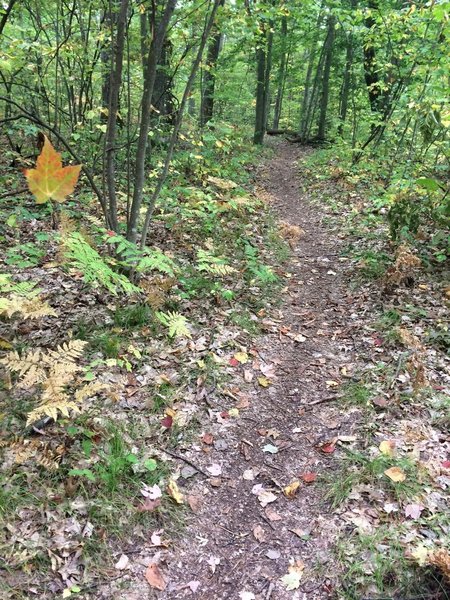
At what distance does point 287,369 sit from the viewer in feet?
16.1

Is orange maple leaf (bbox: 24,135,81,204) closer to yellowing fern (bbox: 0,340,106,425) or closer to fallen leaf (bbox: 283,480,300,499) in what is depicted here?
yellowing fern (bbox: 0,340,106,425)

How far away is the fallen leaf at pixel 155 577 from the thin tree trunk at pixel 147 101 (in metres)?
3.54

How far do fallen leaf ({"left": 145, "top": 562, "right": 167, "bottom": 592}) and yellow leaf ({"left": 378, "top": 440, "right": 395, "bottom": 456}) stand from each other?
2.02 meters

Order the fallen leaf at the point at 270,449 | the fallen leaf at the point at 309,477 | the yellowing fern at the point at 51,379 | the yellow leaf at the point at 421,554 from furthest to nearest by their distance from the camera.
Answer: the fallen leaf at the point at 270,449
the fallen leaf at the point at 309,477
the yellowing fern at the point at 51,379
the yellow leaf at the point at 421,554

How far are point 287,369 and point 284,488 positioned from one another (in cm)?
161

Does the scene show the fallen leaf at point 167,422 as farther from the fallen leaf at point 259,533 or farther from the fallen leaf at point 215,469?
the fallen leaf at point 259,533

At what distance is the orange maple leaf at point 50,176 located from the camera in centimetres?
160

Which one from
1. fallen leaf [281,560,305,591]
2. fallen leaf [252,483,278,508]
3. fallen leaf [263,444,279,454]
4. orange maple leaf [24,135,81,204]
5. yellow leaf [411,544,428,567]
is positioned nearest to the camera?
orange maple leaf [24,135,81,204]

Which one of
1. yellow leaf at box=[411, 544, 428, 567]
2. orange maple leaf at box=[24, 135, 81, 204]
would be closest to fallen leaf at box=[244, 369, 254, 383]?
yellow leaf at box=[411, 544, 428, 567]

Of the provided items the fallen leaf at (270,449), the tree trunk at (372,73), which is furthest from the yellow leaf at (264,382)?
the tree trunk at (372,73)

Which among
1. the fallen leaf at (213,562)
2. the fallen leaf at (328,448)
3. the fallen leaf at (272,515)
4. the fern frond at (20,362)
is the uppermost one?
the fern frond at (20,362)

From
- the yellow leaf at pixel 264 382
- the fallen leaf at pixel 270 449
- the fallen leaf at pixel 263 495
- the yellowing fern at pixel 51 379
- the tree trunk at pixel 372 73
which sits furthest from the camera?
the tree trunk at pixel 372 73

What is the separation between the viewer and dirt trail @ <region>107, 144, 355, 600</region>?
9.40 feet

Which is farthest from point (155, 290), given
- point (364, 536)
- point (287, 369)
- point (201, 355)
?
point (364, 536)
